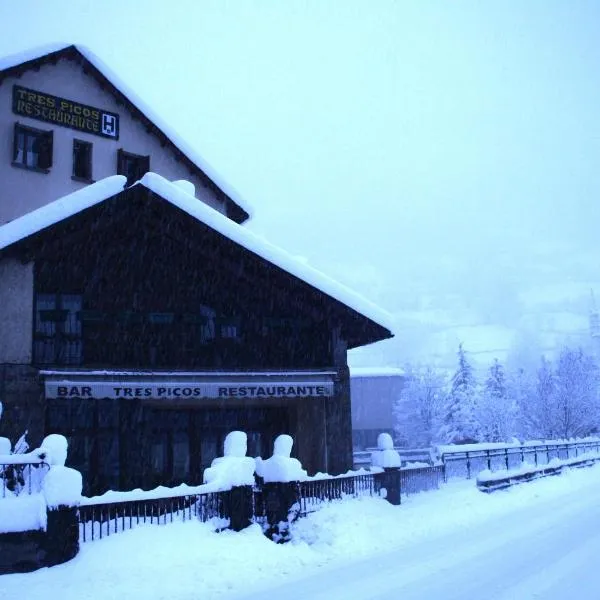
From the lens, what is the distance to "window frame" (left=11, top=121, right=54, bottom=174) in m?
20.1

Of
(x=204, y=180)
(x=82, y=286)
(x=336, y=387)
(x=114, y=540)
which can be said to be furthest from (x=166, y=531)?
(x=204, y=180)

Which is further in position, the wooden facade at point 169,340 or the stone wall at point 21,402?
the wooden facade at point 169,340

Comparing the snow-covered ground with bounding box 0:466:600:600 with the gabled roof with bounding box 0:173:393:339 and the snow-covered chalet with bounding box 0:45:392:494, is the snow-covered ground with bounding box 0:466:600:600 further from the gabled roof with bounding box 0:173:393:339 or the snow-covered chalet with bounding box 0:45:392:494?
the gabled roof with bounding box 0:173:393:339

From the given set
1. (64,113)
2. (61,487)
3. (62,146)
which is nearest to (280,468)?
(61,487)

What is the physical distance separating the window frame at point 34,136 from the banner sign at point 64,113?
39cm

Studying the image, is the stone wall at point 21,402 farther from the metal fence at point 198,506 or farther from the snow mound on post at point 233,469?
the metal fence at point 198,506

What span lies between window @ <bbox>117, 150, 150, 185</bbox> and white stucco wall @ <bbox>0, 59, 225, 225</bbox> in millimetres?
167

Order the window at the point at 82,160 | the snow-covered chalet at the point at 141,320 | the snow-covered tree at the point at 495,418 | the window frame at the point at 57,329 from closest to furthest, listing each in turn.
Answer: the snow-covered chalet at the point at 141,320 < the window frame at the point at 57,329 < the window at the point at 82,160 < the snow-covered tree at the point at 495,418

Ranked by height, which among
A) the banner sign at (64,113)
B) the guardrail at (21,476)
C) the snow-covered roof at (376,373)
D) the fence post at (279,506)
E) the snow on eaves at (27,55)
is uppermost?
the snow on eaves at (27,55)

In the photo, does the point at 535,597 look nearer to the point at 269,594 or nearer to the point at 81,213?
the point at 269,594

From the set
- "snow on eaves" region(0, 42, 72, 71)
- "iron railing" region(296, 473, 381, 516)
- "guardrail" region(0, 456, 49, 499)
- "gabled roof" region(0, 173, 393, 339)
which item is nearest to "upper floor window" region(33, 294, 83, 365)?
"gabled roof" region(0, 173, 393, 339)

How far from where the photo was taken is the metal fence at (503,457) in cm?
2028

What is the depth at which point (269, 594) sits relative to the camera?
8.33 m

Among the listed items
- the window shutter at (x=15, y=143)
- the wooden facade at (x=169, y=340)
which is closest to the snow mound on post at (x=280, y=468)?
the wooden facade at (x=169, y=340)
